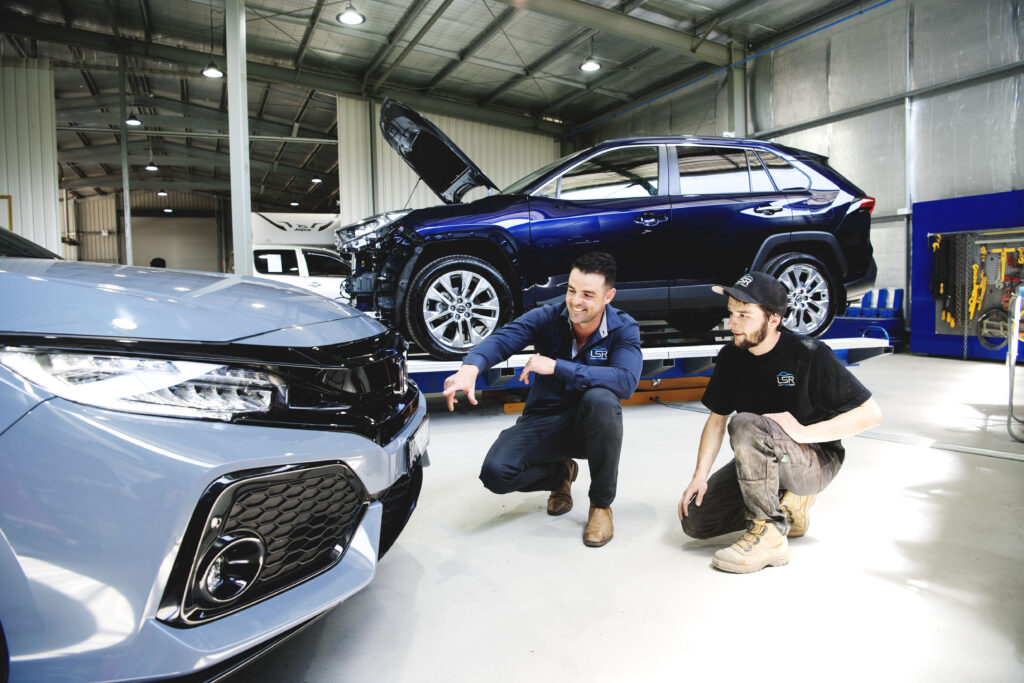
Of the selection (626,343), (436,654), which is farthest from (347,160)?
(436,654)

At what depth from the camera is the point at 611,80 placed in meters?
11.2

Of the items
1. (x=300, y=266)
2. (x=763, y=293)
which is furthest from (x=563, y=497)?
(x=300, y=266)

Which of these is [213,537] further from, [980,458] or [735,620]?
[980,458]

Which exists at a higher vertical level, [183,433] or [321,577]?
[183,433]

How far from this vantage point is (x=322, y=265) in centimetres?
773

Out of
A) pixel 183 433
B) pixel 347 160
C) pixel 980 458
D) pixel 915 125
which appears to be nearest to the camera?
pixel 183 433

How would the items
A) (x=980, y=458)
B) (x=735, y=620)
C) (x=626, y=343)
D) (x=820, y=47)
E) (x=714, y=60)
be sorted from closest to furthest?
1. (x=735, y=620)
2. (x=626, y=343)
3. (x=980, y=458)
4. (x=820, y=47)
5. (x=714, y=60)

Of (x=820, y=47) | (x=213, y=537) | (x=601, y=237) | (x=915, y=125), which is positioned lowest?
(x=213, y=537)

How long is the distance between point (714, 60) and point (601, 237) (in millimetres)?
7596

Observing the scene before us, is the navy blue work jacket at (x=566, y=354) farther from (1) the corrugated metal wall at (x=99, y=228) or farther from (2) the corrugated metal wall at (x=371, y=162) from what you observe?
(1) the corrugated metal wall at (x=99, y=228)

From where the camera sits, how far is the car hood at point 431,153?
385 cm

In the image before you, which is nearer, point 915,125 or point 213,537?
point 213,537

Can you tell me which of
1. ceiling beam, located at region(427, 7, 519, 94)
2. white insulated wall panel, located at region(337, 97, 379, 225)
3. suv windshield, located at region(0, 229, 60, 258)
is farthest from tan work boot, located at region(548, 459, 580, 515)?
white insulated wall panel, located at region(337, 97, 379, 225)

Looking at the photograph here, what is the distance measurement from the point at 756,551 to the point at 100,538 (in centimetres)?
173
